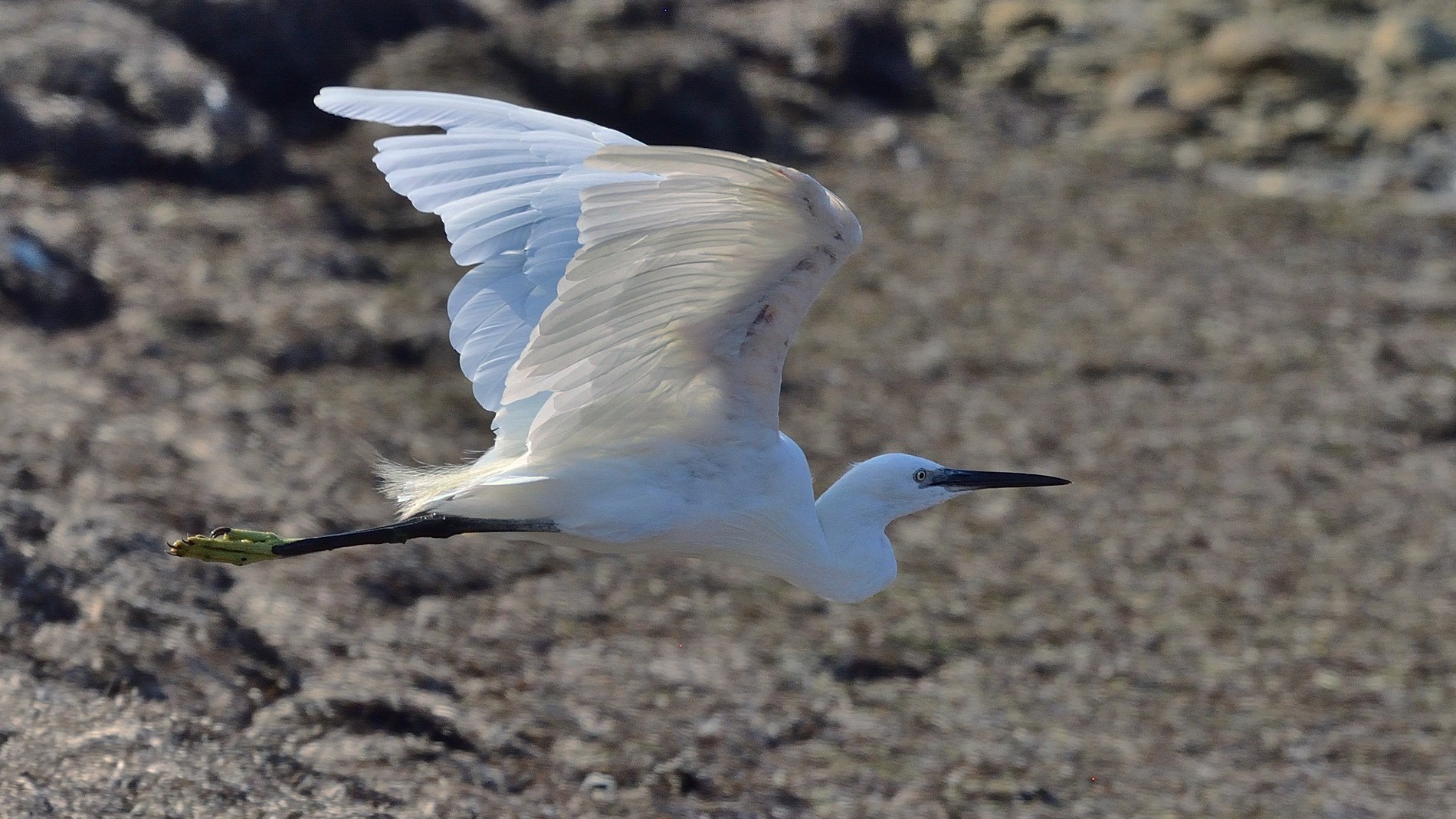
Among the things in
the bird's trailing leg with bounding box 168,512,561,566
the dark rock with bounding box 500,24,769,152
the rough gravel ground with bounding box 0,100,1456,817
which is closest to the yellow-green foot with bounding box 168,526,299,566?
the bird's trailing leg with bounding box 168,512,561,566

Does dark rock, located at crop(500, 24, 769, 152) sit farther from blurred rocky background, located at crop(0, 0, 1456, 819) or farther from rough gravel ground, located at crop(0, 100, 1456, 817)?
rough gravel ground, located at crop(0, 100, 1456, 817)

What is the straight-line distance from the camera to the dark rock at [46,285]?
17.8 ft

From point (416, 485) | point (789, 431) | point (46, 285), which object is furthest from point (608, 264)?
point (46, 285)

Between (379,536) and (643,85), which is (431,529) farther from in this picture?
(643,85)

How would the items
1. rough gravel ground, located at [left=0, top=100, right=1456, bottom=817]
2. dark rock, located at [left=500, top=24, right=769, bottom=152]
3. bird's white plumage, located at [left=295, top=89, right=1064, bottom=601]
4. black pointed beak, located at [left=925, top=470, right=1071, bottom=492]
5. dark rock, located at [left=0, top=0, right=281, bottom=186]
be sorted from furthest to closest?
1. dark rock, located at [left=500, top=24, right=769, bottom=152]
2. dark rock, located at [left=0, top=0, right=281, bottom=186]
3. rough gravel ground, located at [left=0, top=100, right=1456, bottom=817]
4. black pointed beak, located at [left=925, top=470, right=1071, bottom=492]
5. bird's white plumage, located at [left=295, top=89, right=1064, bottom=601]

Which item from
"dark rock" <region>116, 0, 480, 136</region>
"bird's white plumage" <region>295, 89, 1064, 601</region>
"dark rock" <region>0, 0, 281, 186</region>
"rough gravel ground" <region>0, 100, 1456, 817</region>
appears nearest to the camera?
"bird's white plumage" <region>295, 89, 1064, 601</region>

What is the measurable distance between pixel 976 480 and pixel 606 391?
1.08 m

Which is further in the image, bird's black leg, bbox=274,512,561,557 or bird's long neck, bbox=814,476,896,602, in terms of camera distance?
bird's long neck, bbox=814,476,896,602

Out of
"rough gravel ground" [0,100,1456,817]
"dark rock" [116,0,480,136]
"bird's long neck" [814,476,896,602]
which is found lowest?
"rough gravel ground" [0,100,1456,817]

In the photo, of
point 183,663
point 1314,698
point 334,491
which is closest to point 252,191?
point 334,491

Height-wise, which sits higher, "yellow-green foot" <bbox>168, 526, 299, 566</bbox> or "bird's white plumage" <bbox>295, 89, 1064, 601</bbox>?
"bird's white plumage" <bbox>295, 89, 1064, 601</bbox>

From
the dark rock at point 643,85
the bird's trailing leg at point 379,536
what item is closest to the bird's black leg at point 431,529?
the bird's trailing leg at point 379,536

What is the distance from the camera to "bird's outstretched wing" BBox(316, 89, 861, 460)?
8.18 feet

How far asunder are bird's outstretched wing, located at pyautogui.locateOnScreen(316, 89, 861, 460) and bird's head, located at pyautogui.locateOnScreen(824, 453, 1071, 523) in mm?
381
